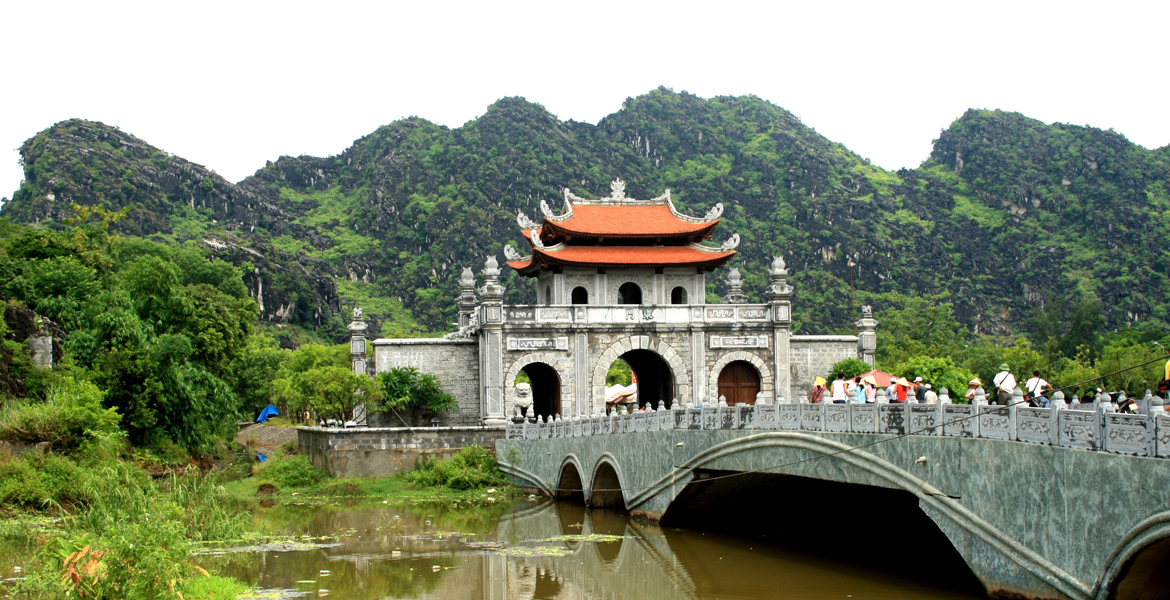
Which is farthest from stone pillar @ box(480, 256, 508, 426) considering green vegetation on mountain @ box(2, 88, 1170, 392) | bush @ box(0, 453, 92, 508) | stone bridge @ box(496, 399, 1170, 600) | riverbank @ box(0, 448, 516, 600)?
green vegetation on mountain @ box(2, 88, 1170, 392)

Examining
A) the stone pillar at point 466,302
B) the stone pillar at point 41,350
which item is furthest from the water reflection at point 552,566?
the stone pillar at point 466,302

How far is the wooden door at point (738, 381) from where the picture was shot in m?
34.9

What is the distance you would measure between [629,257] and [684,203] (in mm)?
63871

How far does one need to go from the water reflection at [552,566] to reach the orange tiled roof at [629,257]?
12472mm

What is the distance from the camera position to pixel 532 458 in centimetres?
2919

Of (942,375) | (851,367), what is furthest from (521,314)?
(942,375)

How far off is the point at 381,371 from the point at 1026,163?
71.2 m

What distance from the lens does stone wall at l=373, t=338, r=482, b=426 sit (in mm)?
34594

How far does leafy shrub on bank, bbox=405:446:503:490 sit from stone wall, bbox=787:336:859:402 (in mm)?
10924

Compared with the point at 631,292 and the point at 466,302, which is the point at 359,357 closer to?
the point at 466,302

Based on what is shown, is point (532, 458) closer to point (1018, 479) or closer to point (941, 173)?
point (1018, 479)

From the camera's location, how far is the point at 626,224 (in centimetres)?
3650

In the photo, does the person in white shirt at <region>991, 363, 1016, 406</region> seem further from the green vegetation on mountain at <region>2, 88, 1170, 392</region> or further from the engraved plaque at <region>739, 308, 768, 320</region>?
the green vegetation on mountain at <region>2, 88, 1170, 392</region>

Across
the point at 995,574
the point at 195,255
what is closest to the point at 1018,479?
the point at 995,574
